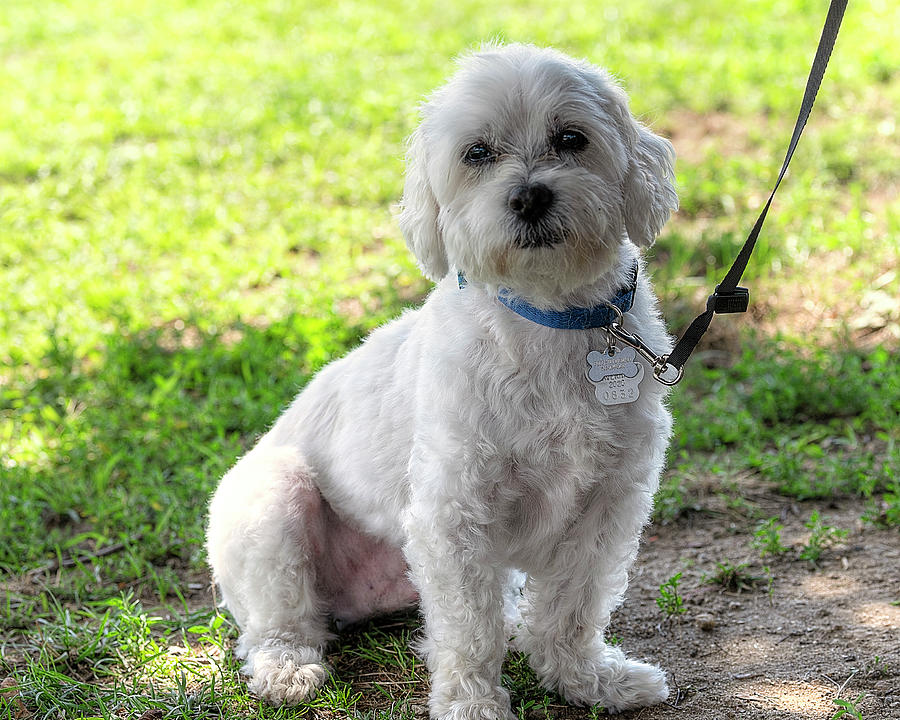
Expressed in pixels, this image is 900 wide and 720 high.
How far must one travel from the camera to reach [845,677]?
3.07 m

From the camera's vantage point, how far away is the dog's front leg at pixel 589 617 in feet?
9.80

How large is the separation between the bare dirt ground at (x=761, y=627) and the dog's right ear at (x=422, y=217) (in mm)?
1387

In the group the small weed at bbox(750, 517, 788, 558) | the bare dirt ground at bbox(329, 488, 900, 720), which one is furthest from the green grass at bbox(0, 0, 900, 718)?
the small weed at bbox(750, 517, 788, 558)

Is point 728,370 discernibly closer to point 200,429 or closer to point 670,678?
point 670,678

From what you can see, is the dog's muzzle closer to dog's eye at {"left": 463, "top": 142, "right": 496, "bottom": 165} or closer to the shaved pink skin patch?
dog's eye at {"left": 463, "top": 142, "right": 496, "bottom": 165}

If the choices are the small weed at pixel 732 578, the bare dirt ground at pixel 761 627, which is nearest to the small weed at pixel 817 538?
the bare dirt ground at pixel 761 627

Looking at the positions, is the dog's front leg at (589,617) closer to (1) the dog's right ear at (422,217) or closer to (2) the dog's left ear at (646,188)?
(2) the dog's left ear at (646,188)

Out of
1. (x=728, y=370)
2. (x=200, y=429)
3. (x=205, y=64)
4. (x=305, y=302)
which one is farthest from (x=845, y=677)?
(x=205, y=64)

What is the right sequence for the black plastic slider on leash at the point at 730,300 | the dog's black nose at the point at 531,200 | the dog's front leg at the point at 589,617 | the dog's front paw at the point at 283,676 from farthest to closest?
the dog's front paw at the point at 283,676 < the dog's front leg at the point at 589,617 < the black plastic slider on leash at the point at 730,300 < the dog's black nose at the point at 531,200

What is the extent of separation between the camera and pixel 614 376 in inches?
109

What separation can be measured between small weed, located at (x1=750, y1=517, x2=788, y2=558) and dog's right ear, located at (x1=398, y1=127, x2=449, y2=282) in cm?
175

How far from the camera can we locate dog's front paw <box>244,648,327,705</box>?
3.13m

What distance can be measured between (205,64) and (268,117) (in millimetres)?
1619

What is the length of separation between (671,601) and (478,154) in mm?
1767
